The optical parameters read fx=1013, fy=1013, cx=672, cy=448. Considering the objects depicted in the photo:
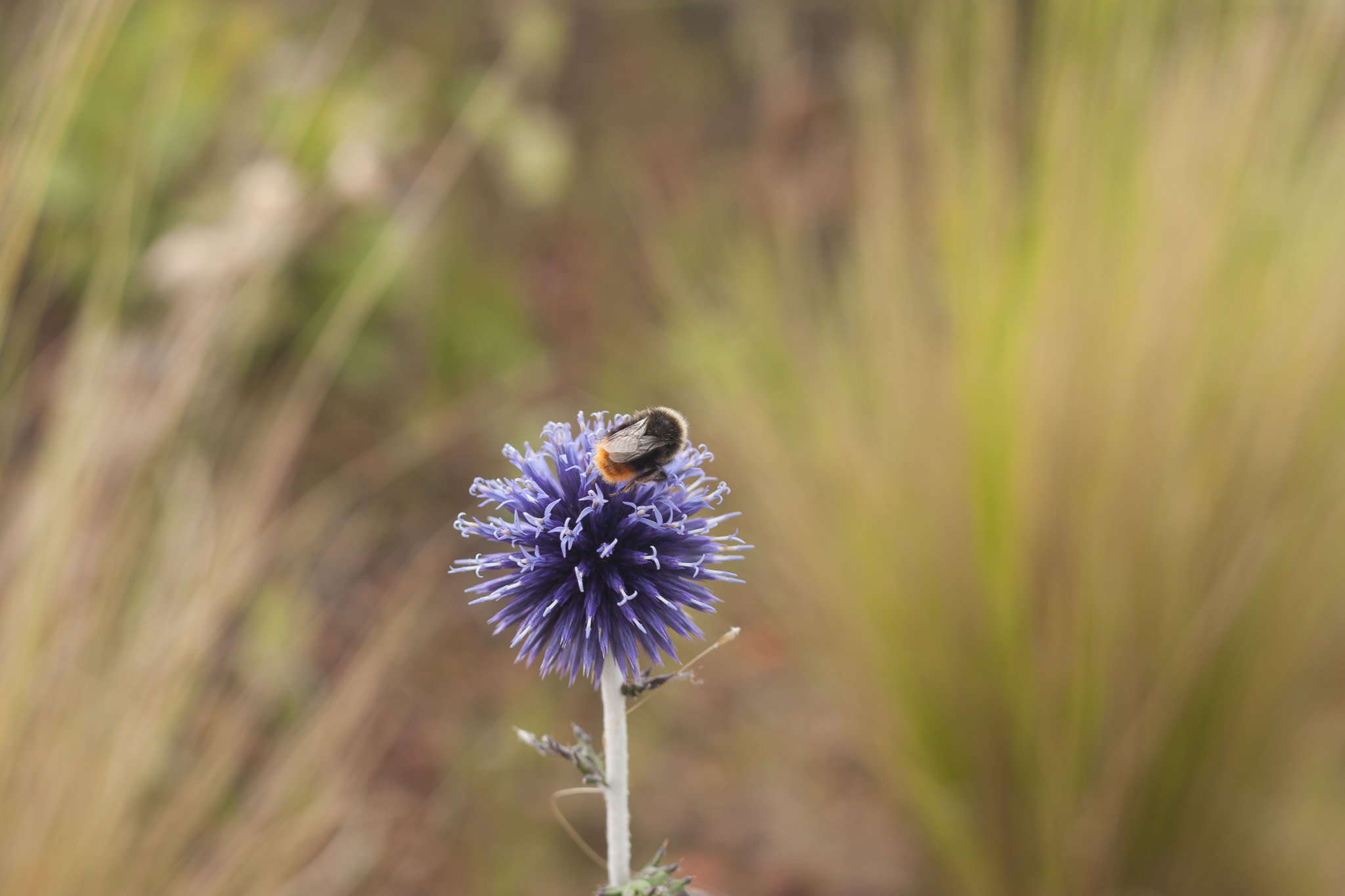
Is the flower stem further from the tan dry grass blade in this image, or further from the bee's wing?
the tan dry grass blade

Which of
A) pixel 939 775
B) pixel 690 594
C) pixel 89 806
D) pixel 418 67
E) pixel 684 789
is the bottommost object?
pixel 690 594

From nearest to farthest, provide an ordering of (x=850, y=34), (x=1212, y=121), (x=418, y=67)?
(x=1212, y=121) → (x=418, y=67) → (x=850, y=34)

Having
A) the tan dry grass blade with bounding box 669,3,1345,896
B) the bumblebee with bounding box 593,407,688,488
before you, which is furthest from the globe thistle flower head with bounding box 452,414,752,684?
the tan dry grass blade with bounding box 669,3,1345,896

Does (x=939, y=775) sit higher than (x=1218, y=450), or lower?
lower

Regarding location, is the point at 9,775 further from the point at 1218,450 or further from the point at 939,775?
the point at 1218,450

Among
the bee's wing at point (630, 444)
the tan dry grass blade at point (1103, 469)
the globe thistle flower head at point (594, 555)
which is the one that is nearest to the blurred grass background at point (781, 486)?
the tan dry grass blade at point (1103, 469)

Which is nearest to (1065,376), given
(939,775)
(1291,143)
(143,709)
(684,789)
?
(1291,143)

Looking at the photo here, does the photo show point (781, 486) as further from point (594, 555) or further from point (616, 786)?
point (616, 786)
